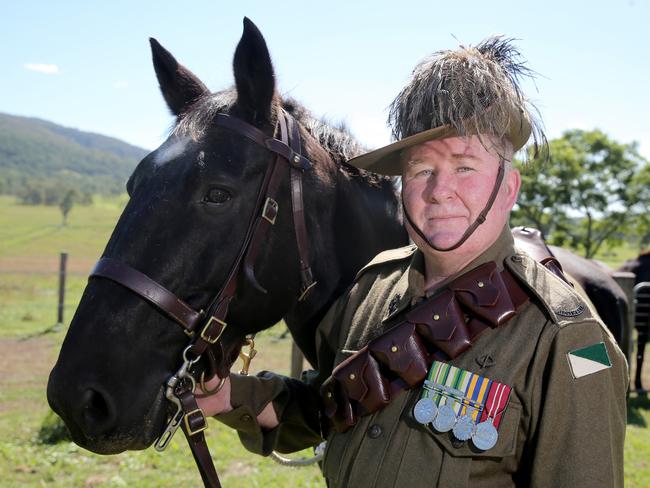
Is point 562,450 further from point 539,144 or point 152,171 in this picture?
point 152,171

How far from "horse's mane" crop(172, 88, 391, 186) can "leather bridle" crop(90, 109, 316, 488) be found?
0.07m

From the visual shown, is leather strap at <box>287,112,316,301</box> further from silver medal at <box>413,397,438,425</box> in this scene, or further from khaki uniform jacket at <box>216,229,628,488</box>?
silver medal at <box>413,397,438,425</box>

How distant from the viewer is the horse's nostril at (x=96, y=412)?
180 cm

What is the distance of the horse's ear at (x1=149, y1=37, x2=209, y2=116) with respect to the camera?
2512 mm

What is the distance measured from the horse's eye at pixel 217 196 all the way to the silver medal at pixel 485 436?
1181 millimetres

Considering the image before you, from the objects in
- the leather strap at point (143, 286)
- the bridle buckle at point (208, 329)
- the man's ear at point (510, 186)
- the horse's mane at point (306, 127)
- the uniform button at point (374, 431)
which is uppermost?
the horse's mane at point (306, 127)

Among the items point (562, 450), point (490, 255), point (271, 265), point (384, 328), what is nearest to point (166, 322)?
point (271, 265)

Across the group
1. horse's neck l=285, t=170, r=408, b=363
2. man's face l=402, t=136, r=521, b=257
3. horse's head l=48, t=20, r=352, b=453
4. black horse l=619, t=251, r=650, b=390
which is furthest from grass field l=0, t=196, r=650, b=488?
man's face l=402, t=136, r=521, b=257

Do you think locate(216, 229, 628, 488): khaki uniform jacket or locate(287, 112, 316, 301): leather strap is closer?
locate(216, 229, 628, 488): khaki uniform jacket

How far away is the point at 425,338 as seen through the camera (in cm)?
189

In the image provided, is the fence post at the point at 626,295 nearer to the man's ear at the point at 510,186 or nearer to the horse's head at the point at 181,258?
the man's ear at the point at 510,186

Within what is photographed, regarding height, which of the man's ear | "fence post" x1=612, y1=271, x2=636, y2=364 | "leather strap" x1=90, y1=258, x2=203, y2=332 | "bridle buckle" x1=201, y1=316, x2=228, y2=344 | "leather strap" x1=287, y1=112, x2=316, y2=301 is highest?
the man's ear

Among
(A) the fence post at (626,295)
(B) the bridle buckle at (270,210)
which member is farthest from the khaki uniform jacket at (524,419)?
(A) the fence post at (626,295)

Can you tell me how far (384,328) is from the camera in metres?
2.10
